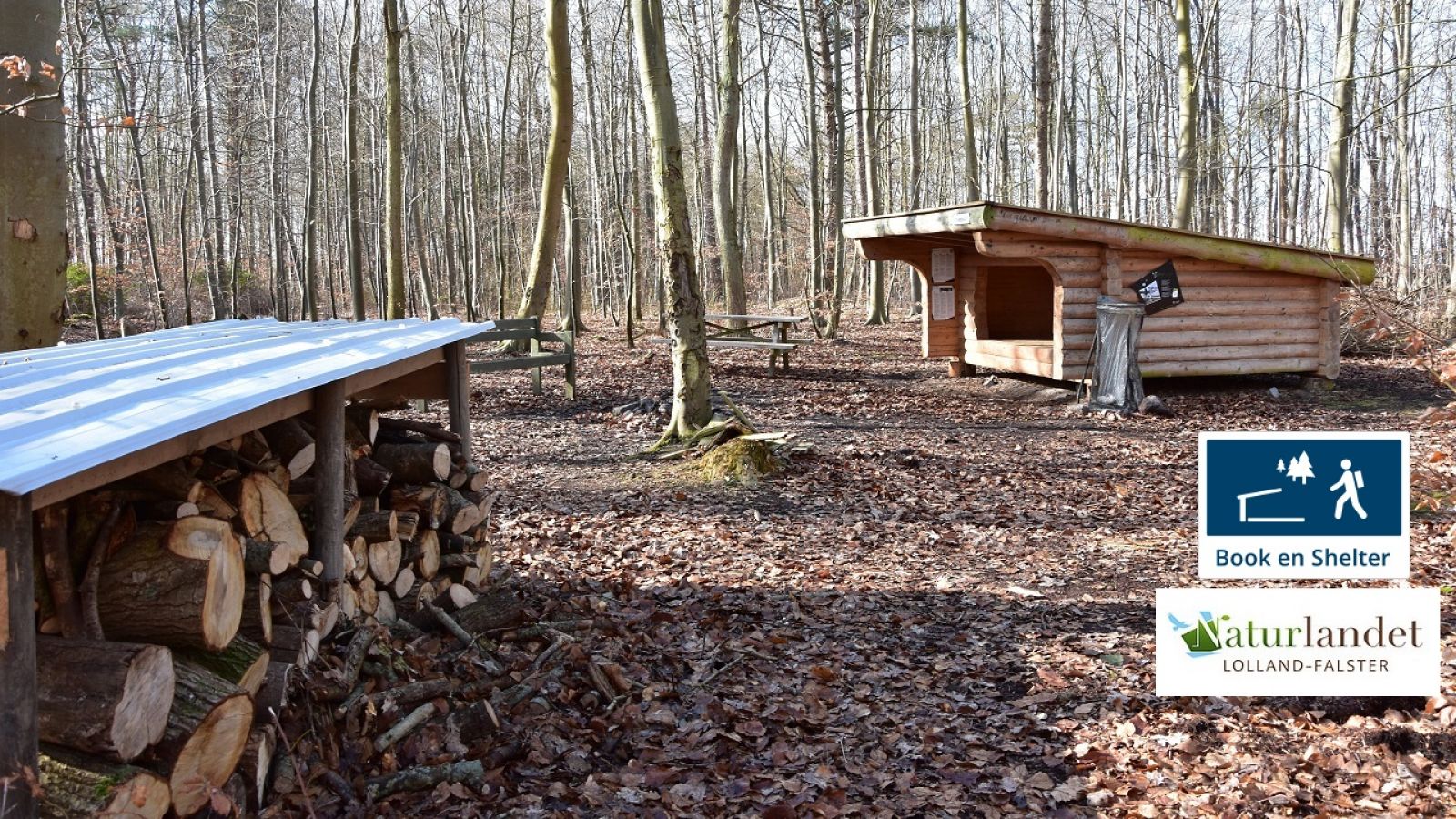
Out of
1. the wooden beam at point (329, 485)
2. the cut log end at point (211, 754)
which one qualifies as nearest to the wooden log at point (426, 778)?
the cut log end at point (211, 754)

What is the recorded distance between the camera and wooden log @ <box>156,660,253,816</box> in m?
2.84

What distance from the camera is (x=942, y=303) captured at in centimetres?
1552

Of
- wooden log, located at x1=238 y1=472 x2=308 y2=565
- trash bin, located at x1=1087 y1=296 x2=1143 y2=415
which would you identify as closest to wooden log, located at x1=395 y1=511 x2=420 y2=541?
wooden log, located at x1=238 y1=472 x2=308 y2=565

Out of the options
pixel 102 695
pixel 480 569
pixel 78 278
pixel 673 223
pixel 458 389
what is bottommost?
pixel 480 569

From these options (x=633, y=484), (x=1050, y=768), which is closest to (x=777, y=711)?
(x=1050, y=768)

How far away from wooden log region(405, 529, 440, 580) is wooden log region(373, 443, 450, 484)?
0.30m

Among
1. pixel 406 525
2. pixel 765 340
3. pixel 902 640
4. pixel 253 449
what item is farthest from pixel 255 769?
pixel 765 340

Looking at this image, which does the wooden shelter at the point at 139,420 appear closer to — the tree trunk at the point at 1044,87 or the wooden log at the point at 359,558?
the wooden log at the point at 359,558

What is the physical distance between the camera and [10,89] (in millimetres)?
5332

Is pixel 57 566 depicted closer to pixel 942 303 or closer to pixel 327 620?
pixel 327 620

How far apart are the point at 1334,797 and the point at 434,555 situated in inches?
152

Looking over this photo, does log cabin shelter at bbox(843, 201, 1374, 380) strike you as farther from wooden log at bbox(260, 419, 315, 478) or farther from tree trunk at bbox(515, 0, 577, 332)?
wooden log at bbox(260, 419, 315, 478)

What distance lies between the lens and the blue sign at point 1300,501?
12.5 ft

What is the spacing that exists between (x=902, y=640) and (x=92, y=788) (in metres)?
3.60
